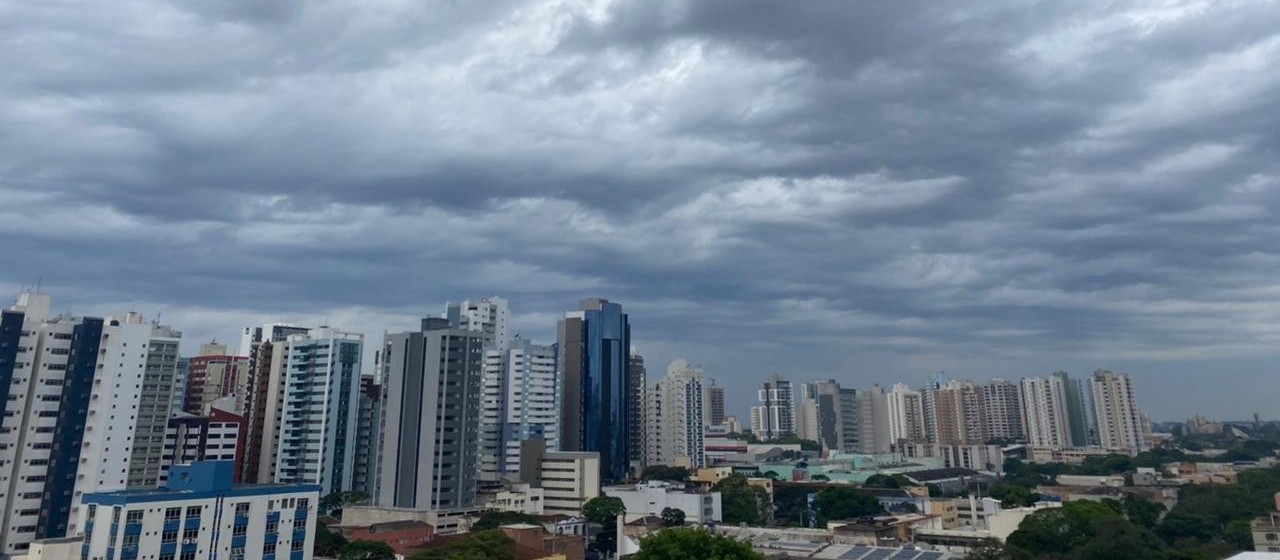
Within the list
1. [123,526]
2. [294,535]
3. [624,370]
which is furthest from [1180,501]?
[123,526]

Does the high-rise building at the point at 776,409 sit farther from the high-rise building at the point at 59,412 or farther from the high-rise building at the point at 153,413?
the high-rise building at the point at 59,412

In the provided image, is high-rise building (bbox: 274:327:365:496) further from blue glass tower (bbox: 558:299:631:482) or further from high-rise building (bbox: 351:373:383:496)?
blue glass tower (bbox: 558:299:631:482)

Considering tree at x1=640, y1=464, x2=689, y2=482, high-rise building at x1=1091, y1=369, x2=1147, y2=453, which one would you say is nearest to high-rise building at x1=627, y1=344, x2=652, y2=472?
tree at x1=640, y1=464, x2=689, y2=482

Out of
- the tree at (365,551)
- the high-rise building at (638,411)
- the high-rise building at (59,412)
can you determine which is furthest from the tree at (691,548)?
the high-rise building at (638,411)

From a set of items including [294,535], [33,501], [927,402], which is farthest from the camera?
[927,402]

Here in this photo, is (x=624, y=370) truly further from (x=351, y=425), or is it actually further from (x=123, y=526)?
(x=123, y=526)
